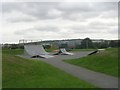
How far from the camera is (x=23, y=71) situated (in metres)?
17.1

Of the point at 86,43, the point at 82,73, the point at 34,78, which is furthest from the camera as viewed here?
the point at 86,43

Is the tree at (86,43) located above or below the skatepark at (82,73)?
above

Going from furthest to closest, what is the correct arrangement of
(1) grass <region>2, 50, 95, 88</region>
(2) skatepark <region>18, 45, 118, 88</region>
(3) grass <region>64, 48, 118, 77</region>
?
(3) grass <region>64, 48, 118, 77</region>, (2) skatepark <region>18, 45, 118, 88</region>, (1) grass <region>2, 50, 95, 88</region>

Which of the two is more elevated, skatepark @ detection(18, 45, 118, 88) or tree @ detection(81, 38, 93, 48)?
tree @ detection(81, 38, 93, 48)

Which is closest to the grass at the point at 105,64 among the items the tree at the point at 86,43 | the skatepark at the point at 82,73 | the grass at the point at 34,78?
the skatepark at the point at 82,73

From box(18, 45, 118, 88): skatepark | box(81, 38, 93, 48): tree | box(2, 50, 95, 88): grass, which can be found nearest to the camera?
box(2, 50, 95, 88): grass

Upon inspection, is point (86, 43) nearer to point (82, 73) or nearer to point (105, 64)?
point (105, 64)

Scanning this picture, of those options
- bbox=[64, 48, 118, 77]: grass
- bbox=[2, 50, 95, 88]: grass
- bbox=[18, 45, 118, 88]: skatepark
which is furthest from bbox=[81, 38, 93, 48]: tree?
bbox=[2, 50, 95, 88]: grass

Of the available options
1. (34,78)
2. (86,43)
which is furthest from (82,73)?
(86,43)

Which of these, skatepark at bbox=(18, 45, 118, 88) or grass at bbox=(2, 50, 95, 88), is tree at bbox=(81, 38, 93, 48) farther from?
grass at bbox=(2, 50, 95, 88)

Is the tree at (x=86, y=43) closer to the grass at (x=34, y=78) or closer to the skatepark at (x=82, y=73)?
the skatepark at (x=82, y=73)

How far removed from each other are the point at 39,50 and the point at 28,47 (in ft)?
8.86

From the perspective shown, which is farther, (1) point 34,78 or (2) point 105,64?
(2) point 105,64

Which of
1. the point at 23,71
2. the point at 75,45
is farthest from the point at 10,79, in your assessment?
the point at 75,45
